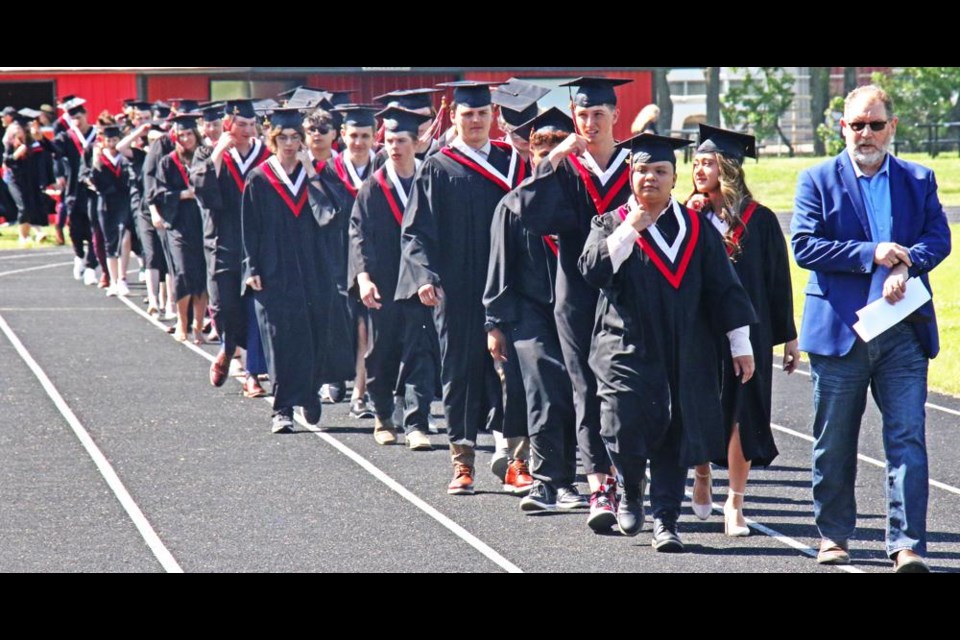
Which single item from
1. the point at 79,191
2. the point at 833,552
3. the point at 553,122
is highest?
the point at 553,122

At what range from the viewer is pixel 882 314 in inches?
277

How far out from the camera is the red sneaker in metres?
9.20

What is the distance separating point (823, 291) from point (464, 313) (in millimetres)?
2662

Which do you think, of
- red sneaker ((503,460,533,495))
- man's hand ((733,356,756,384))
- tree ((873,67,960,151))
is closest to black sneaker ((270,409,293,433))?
red sneaker ((503,460,533,495))

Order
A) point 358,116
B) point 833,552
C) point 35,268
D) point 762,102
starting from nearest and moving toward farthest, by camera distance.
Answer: point 833,552, point 358,116, point 35,268, point 762,102

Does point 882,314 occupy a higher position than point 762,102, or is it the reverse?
point 762,102

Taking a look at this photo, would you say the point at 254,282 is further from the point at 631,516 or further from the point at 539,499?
the point at 631,516

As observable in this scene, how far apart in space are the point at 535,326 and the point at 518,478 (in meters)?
0.97

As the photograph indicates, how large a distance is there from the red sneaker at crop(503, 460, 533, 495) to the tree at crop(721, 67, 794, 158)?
39.5 metres

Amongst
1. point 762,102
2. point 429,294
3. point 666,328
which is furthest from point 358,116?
point 762,102

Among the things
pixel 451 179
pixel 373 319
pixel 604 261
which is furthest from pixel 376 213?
pixel 604 261

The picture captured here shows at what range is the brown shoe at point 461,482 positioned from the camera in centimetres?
917

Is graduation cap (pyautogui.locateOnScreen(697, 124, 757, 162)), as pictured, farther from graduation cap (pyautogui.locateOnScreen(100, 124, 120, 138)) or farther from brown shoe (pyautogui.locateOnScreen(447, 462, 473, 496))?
graduation cap (pyautogui.locateOnScreen(100, 124, 120, 138))

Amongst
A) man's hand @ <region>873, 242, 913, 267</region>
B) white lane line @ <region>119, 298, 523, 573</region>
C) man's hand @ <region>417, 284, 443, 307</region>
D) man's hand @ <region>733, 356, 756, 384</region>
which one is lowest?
white lane line @ <region>119, 298, 523, 573</region>
